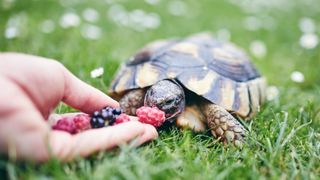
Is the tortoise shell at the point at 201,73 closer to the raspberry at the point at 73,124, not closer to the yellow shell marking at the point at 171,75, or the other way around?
the yellow shell marking at the point at 171,75

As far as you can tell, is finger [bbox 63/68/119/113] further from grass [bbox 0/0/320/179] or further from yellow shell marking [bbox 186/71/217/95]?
yellow shell marking [bbox 186/71/217/95]

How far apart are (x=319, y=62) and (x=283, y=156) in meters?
2.80

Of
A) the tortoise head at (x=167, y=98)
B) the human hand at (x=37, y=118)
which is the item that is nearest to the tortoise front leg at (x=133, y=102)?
the tortoise head at (x=167, y=98)

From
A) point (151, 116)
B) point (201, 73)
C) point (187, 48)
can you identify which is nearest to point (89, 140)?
point (151, 116)

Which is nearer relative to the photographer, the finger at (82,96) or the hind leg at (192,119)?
the finger at (82,96)

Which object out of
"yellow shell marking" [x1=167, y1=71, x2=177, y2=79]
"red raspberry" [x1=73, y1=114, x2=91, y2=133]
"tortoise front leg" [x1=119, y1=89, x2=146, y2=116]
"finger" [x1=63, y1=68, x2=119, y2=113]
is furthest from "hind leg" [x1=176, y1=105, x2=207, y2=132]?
"red raspberry" [x1=73, y1=114, x2=91, y2=133]

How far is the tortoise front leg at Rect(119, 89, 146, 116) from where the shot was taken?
3508mm

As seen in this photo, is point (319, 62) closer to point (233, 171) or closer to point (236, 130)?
point (236, 130)

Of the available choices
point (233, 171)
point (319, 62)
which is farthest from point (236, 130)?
point (319, 62)

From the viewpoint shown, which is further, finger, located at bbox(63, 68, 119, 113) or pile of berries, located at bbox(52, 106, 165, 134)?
finger, located at bbox(63, 68, 119, 113)

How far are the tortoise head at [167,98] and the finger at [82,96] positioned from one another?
0.30 metres

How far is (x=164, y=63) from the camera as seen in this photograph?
3643mm

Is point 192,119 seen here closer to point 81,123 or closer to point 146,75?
point 146,75

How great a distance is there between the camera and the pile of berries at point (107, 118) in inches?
102
